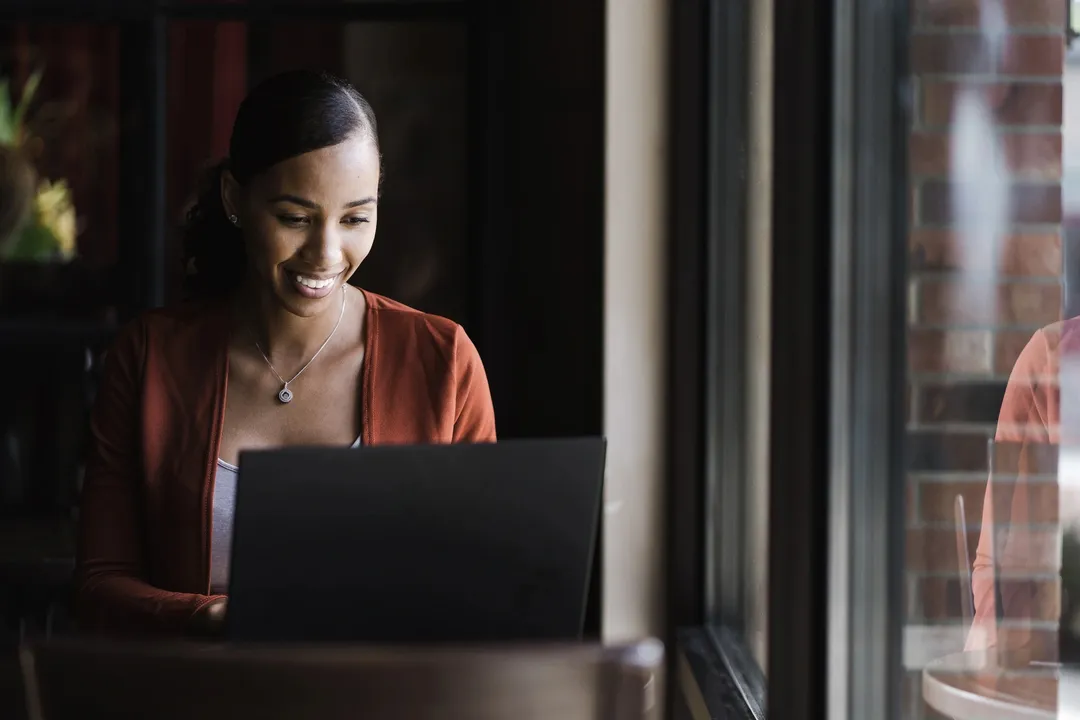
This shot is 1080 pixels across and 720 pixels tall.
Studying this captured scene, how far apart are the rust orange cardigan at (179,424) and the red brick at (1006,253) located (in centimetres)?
73

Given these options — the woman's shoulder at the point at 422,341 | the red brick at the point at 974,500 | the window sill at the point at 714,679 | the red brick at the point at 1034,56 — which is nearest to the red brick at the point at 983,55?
the red brick at the point at 1034,56

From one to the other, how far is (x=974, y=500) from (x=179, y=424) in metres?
1.06

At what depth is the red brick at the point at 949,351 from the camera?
1.02 m

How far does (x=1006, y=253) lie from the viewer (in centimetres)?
97

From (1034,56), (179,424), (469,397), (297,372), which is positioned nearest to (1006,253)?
(1034,56)

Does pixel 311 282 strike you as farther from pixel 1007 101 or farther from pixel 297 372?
pixel 1007 101

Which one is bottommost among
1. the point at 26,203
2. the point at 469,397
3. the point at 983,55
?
the point at 469,397

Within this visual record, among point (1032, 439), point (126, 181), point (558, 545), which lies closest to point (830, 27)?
point (1032, 439)

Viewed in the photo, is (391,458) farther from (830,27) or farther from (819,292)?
(830,27)

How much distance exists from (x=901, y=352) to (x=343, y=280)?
786 millimetres

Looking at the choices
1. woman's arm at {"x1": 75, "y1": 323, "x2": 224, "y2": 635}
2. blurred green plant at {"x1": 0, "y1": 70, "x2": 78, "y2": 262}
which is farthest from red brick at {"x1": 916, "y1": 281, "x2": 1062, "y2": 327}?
blurred green plant at {"x1": 0, "y1": 70, "x2": 78, "y2": 262}

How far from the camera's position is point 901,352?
1162mm

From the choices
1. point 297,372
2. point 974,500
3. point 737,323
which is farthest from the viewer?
point 737,323

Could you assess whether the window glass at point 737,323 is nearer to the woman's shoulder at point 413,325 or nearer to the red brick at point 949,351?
the woman's shoulder at point 413,325
